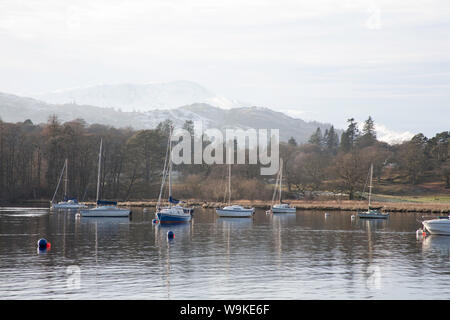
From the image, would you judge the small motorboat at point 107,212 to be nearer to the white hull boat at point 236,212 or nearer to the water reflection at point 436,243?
the white hull boat at point 236,212

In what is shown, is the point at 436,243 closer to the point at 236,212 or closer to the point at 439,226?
the point at 439,226

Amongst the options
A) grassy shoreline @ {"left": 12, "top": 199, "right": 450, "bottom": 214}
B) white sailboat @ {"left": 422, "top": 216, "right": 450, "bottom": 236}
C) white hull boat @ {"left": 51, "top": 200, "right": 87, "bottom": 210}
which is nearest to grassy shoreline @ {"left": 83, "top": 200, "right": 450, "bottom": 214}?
grassy shoreline @ {"left": 12, "top": 199, "right": 450, "bottom": 214}

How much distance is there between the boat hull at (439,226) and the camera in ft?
224

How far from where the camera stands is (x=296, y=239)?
62.8 meters

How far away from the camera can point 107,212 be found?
94.6 metres

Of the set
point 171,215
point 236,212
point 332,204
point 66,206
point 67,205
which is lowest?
point 236,212

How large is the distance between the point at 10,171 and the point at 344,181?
79483mm

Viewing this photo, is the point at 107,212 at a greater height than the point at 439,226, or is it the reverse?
the point at 107,212

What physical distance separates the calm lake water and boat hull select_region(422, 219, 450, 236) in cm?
251

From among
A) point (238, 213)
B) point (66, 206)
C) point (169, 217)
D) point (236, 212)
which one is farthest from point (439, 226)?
point (66, 206)

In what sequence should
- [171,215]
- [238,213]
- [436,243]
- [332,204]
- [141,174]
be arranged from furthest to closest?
1. [141,174]
2. [332,204]
3. [238,213]
4. [171,215]
5. [436,243]

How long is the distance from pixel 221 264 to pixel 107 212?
55.1 metres

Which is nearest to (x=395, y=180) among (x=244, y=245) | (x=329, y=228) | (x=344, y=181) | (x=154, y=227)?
(x=344, y=181)

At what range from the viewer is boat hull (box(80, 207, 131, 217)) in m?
93.9
